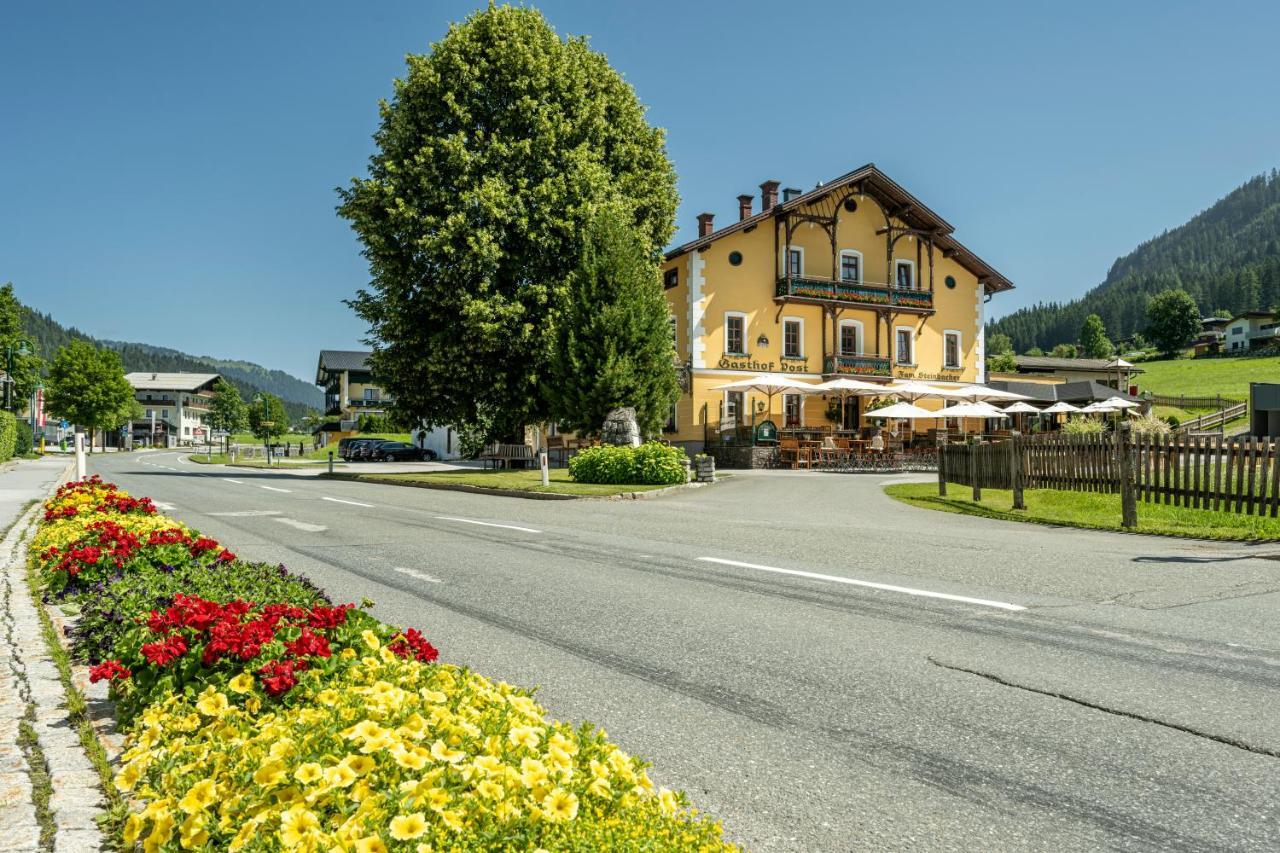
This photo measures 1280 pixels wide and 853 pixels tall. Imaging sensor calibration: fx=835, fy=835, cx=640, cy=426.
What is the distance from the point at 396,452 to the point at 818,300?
95.4ft

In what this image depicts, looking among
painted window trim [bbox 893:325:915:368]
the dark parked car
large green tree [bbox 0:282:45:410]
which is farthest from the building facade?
painted window trim [bbox 893:325:915:368]

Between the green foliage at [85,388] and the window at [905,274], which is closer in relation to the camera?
the window at [905,274]

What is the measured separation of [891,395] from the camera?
39.7m

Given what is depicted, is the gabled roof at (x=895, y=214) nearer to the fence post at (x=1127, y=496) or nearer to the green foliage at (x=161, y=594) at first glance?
the fence post at (x=1127, y=496)

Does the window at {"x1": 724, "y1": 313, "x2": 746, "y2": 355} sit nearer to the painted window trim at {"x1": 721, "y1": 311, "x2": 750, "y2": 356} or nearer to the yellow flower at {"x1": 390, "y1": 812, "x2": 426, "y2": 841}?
the painted window trim at {"x1": 721, "y1": 311, "x2": 750, "y2": 356}

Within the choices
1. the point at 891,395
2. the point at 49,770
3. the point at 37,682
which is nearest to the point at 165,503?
the point at 37,682

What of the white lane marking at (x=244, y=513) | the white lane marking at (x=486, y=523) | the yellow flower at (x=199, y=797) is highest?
the yellow flower at (x=199, y=797)

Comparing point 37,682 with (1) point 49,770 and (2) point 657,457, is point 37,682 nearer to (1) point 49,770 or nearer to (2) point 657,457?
(1) point 49,770

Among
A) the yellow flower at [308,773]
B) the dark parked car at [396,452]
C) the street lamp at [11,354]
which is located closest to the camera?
the yellow flower at [308,773]

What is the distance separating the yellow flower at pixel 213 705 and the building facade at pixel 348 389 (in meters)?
81.8

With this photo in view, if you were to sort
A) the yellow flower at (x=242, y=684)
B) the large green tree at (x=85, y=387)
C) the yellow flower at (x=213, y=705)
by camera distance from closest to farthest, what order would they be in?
the yellow flower at (x=213, y=705) < the yellow flower at (x=242, y=684) < the large green tree at (x=85, y=387)

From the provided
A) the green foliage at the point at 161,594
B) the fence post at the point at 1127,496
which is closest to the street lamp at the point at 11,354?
the green foliage at the point at 161,594

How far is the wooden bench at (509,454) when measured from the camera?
33938 millimetres

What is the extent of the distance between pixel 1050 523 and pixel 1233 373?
304 ft
